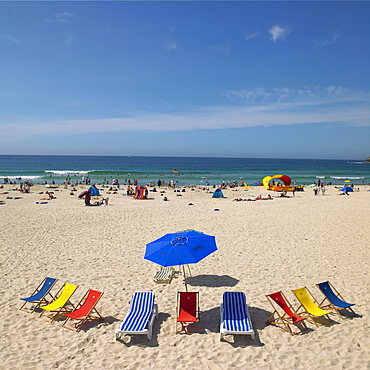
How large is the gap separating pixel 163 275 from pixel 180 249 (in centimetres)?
188

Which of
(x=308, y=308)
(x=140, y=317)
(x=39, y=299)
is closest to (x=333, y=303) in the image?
(x=308, y=308)

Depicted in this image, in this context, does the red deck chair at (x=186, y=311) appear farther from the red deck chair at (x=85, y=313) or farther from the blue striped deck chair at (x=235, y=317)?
the red deck chair at (x=85, y=313)

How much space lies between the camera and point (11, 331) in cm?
532

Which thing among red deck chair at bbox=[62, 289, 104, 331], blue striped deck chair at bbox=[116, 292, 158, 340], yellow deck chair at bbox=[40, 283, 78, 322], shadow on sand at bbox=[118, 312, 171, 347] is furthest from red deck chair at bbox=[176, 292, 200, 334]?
yellow deck chair at bbox=[40, 283, 78, 322]

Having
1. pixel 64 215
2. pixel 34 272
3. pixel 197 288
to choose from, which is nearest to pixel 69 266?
pixel 34 272

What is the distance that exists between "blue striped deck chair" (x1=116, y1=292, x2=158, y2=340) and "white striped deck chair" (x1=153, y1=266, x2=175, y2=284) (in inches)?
63.9

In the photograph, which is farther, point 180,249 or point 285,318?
point 180,249

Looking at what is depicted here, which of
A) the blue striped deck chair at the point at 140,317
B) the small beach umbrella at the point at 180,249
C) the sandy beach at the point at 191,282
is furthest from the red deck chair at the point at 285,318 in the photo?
the blue striped deck chair at the point at 140,317

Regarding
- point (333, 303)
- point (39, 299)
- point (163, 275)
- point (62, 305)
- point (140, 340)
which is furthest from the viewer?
point (163, 275)

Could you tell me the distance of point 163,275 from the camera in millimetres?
7734

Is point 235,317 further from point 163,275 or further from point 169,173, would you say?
point 169,173

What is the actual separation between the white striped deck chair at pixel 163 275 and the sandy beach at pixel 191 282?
16 cm

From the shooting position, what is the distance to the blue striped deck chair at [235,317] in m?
4.95

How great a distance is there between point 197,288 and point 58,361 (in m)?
3.55
